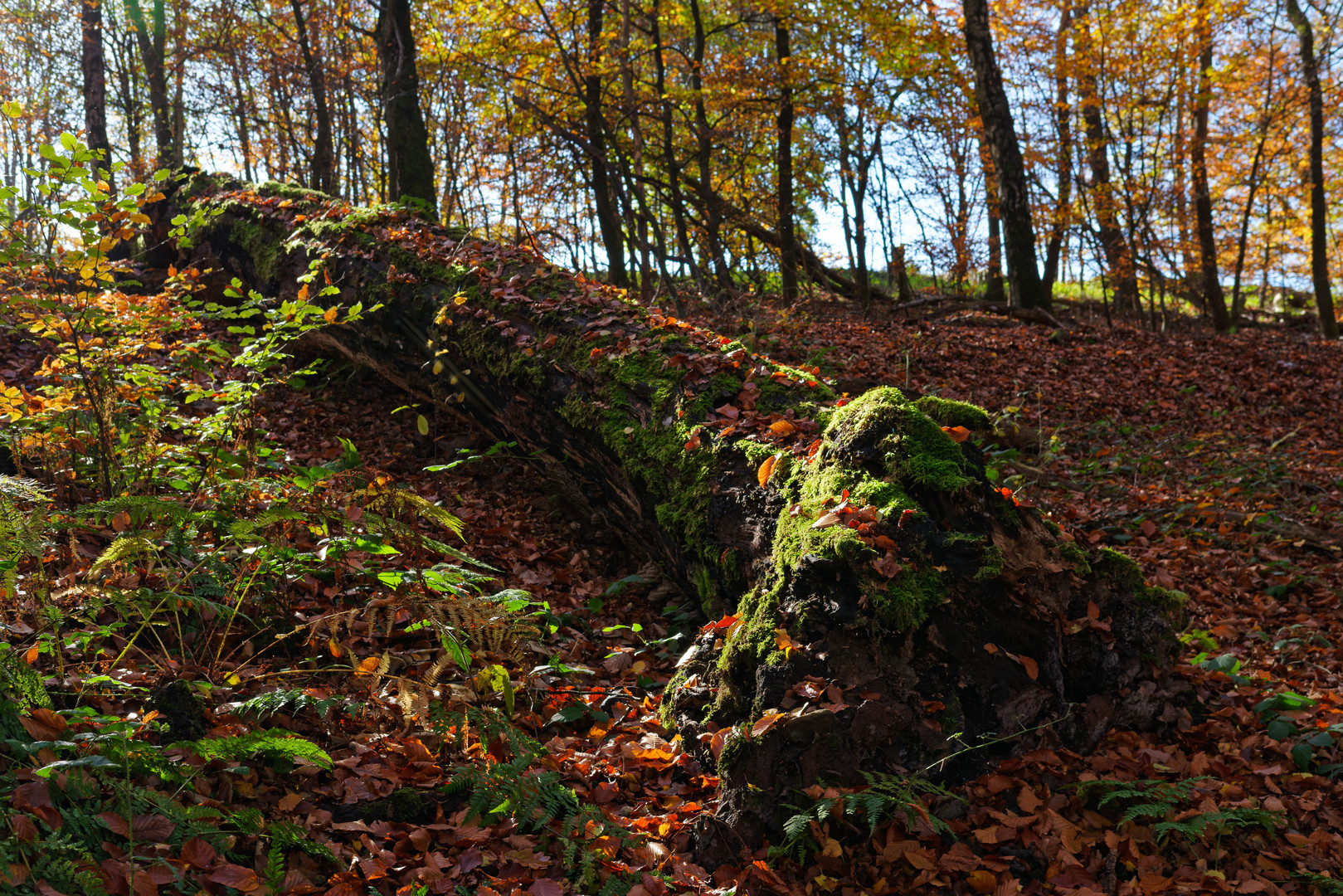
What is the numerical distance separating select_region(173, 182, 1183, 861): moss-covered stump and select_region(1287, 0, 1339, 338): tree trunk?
15180mm

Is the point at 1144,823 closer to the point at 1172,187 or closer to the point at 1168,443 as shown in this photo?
the point at 1168,443

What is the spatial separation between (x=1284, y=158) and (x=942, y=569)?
21.3 metres

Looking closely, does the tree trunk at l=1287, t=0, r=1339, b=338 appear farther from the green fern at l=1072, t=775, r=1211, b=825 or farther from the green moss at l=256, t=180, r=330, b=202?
the green moss at l=256, t=180, r=330, b=202

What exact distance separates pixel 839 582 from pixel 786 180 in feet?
39.3

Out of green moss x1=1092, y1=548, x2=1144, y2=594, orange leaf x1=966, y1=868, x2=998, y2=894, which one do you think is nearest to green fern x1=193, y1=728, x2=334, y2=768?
orange leaf x1=966, y1=868, x2=998, y2=894

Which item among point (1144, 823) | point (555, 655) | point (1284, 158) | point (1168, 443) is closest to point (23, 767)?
point (555, 655)

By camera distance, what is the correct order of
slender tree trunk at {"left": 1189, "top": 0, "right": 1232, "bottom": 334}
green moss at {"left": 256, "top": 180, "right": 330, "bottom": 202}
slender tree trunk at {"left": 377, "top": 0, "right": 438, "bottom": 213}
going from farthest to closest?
slender tree trunk at {"left": 1189, "top": 0, "right": 1232, "bottom": 334} < slender tree trunk at {"left": 377, "top": 0, "right": 438, "bottom": 213} < green moss at {"left": 256, "top": 180, "right": 330, "bottom": 202}

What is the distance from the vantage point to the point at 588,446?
194 inches

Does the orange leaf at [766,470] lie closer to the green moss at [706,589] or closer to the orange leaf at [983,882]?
the green moss at [706,589]

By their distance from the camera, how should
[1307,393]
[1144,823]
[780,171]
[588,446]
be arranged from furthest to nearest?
[780,171]
[1307,393]
[588,446]
[1144,823]

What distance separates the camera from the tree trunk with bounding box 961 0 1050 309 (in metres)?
12.0

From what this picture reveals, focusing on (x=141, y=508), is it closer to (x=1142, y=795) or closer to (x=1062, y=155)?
(x=1142, y=795)

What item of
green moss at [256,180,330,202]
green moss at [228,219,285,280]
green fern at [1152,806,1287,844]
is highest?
green moss at [256,180,330,202]

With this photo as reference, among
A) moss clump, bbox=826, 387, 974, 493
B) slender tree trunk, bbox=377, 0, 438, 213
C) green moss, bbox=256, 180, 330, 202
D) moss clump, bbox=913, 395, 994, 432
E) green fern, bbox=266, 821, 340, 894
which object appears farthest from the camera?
slender tree trunk, bbox=377, 0, 438, 213
